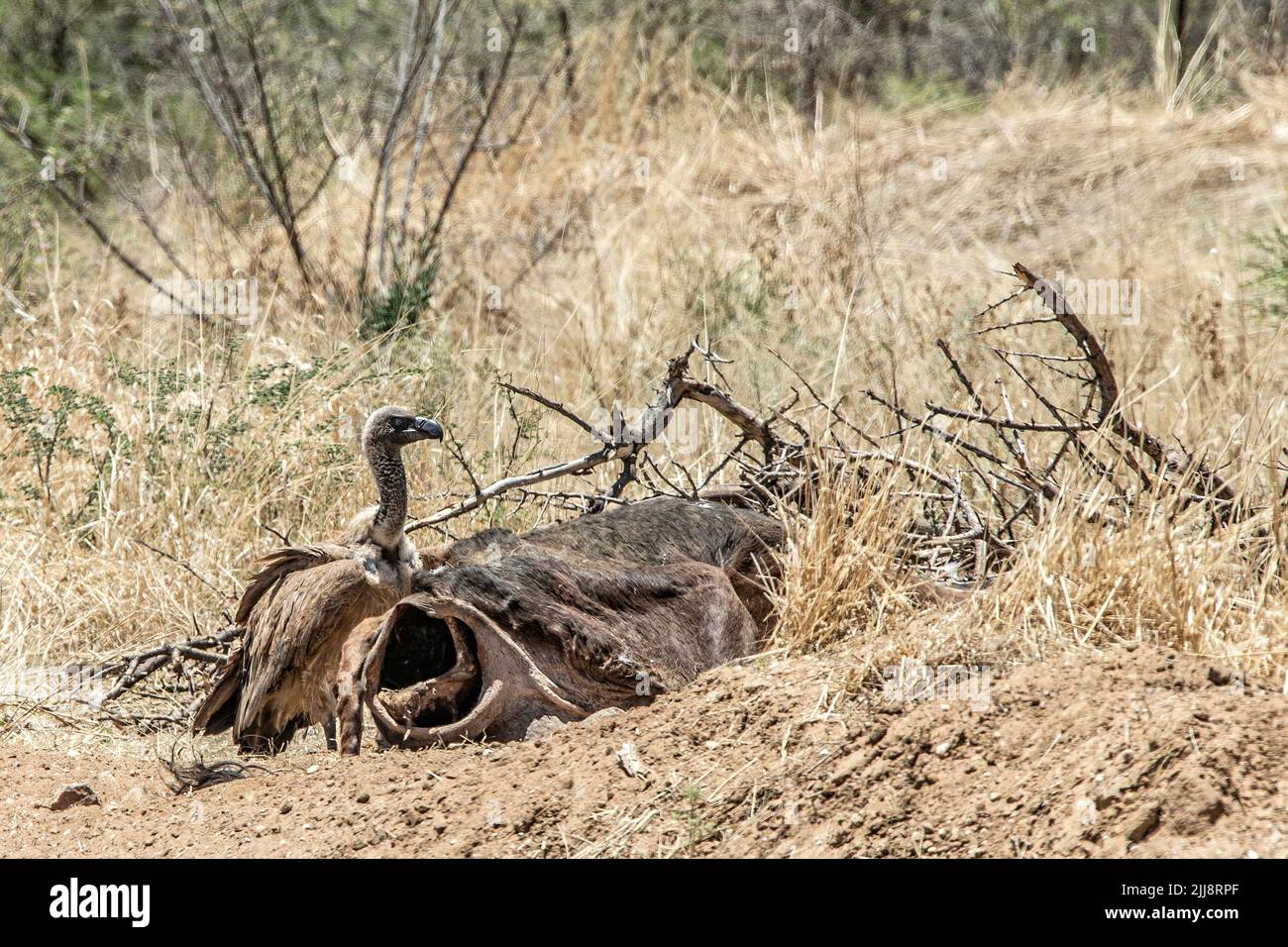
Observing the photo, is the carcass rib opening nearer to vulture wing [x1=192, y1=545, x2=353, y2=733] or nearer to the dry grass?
vulture wing [x1=192, y1=545, x2=353, y2=733]

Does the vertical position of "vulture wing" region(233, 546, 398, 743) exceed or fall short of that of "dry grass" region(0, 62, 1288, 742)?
it falls short

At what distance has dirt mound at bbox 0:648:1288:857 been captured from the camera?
3.00 meters

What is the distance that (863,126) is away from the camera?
40.4 ft

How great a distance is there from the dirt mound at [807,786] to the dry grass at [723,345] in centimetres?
32

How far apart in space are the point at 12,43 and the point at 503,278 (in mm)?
7150

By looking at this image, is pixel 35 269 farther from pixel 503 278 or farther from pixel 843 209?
pixel 843 209

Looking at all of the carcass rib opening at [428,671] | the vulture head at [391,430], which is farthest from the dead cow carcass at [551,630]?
the vulture head at [391,430]

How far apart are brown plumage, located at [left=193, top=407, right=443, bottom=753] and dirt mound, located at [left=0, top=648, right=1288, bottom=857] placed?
23 centimetres

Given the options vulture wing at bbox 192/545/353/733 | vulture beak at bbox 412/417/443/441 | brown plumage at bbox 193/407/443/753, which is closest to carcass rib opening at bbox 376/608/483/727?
brown plumage at bbox 193/407/443/753

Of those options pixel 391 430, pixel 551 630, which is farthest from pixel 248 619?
pixel 551 630

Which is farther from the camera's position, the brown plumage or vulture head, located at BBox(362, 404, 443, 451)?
vulture head, located at BBox(362, 404, 443, 451)

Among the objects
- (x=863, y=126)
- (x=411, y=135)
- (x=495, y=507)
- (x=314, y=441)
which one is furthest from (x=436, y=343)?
(x=863, y=126)

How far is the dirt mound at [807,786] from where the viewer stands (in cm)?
300

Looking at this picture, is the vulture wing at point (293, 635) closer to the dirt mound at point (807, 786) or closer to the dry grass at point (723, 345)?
the dirt mound at point (807, 786)
